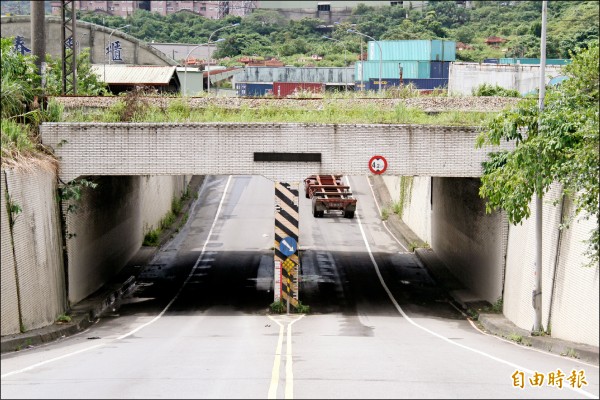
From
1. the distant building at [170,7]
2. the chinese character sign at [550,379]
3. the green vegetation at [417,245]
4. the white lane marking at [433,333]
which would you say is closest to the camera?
the white lane marking at [433,333]

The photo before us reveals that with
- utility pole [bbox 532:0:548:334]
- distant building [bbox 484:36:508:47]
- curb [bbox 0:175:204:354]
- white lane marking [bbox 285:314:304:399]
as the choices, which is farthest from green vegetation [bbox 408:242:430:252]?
distant building [bbox 484:36:508:47]

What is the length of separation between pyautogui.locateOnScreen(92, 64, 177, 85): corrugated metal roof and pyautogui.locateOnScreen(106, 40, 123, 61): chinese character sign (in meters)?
10.8

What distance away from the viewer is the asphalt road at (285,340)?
1368 cm

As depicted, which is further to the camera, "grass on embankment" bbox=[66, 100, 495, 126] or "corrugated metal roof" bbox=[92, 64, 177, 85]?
"corrugated metal roof" bbox=[92, 64, 177, 85]

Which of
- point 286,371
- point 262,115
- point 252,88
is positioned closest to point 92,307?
point 262,115

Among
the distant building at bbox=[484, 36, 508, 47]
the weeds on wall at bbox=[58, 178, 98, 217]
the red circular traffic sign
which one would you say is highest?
the distant building at bbox=[484, 36, 508, 47]

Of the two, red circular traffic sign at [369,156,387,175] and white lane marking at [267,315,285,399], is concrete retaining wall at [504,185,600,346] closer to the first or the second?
red circular traffic sign at [369,156,387,175]

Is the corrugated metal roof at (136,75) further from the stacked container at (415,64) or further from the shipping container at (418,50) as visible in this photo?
the shipping container at (418,50)

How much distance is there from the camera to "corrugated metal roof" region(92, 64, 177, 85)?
64.0 m

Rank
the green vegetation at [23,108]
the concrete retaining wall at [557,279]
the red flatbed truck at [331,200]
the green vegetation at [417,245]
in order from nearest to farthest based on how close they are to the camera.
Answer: the concrete retaining wall at [557,279]
the green vegetation at [23,108]
the green vegetation at [417,245]
the red flatbed truck at [331,200]

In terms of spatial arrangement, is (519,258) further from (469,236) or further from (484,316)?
(469,236)

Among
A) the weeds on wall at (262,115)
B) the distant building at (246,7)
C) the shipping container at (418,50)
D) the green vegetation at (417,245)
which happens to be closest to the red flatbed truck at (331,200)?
the green vegetation at (417,245)

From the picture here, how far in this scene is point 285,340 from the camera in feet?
70.7

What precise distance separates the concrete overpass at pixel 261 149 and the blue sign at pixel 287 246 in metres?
1.87
